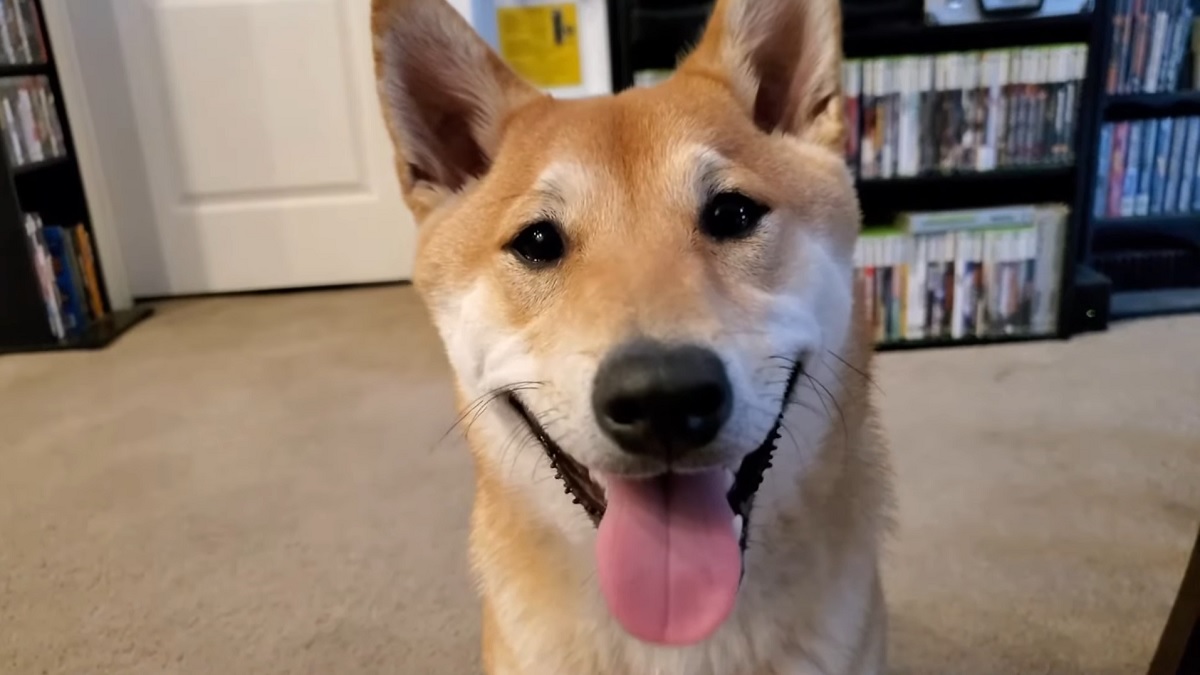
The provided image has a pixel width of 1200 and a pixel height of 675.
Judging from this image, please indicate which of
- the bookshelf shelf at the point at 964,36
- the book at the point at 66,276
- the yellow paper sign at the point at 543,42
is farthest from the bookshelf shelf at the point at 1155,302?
the book at the point at 66,276

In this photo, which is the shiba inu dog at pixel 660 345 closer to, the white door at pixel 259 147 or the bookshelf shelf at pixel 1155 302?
the bookshelf shelf at pixel 1155 302

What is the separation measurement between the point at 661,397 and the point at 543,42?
2178mm

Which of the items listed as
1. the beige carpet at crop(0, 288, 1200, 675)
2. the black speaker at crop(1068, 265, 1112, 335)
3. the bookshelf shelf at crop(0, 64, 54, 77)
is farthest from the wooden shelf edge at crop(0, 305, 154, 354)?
the black speaker at crop(1068, 265, 1112, 335)

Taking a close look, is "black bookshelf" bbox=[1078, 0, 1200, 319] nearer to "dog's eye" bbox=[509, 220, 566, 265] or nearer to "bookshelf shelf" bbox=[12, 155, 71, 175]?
"dog's eye" bbox=[509, 220, 566, 265]

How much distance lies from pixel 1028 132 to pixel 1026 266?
1.12 ft

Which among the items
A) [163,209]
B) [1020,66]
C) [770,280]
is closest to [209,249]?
[163,209]

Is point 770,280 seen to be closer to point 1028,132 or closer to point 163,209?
point 1028,132

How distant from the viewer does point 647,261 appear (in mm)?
858

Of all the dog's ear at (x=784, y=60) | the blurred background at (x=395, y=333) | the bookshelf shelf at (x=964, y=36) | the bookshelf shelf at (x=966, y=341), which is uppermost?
the dog's ear at (x=784, y=60)

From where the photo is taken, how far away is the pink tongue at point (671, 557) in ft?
2.70

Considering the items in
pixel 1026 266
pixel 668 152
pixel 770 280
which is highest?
pixel 668 152

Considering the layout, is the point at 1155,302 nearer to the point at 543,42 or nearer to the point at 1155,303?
the point at 1155,303

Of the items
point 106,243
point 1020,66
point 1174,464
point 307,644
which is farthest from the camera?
point 106,243

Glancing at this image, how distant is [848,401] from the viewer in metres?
0.96
